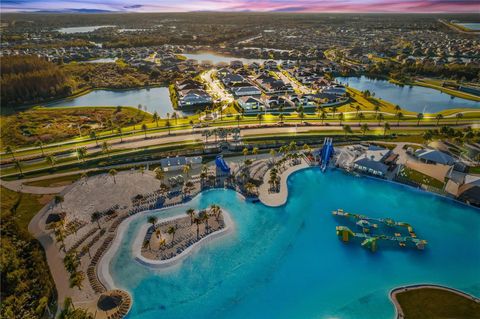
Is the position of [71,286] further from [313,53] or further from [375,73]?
[313,53]

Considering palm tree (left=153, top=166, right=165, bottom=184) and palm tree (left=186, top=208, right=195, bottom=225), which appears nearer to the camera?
palm tree (left=186, top=208, right=195, bottom=225)

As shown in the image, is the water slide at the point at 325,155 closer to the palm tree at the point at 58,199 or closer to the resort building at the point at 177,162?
the resort building at the point at 177,162

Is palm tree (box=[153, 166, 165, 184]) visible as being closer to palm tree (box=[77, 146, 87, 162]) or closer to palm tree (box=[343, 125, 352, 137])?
palm tree (box=[77, 146, 87, 162])

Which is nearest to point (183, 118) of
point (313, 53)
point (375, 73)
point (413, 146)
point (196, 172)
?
point (196, 172)

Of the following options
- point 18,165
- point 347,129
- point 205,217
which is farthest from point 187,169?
point 347,129

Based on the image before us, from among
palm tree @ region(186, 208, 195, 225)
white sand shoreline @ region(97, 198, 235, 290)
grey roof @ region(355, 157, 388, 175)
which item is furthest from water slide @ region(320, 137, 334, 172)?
palm tree @ region(186, 208, 195, 225)
